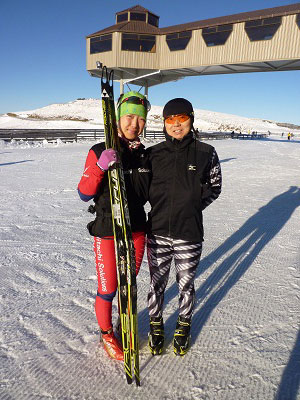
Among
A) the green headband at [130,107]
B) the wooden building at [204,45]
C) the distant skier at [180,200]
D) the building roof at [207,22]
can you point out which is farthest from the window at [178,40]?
the distant skier at [180,200]

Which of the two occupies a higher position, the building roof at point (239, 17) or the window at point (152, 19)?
the window at point (152, 19)

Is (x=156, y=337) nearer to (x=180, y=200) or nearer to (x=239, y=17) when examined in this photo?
(x=180, y=200)

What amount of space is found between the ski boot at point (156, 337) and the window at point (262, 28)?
65.3ft

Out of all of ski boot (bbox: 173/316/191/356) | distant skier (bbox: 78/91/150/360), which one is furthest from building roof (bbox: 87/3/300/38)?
ski boot (bbox: 173/316/191/356)

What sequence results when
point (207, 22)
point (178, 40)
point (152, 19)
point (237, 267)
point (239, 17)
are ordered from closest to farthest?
1. point (237, 267)
2. point (239, 17)
3. point (207, 22)
4. point (178, 40)
5. point (152, 19)

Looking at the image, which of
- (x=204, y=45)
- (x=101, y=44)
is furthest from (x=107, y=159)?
(x=101, y=44)

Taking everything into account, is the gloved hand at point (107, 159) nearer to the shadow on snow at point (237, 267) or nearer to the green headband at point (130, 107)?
the green headband at point (130, 107)

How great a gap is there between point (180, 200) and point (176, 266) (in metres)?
0.59

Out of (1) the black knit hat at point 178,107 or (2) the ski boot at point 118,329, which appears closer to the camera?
(1) the black knit hat at point 178,107

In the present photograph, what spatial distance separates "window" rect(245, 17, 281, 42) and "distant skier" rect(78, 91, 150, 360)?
1911cm

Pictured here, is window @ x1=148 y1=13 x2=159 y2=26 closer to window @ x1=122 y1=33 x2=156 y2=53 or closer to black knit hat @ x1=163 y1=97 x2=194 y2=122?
window @ x1=122 y1=33 x2=156 y2=53

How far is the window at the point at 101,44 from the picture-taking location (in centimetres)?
2131

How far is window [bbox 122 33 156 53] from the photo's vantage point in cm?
2084

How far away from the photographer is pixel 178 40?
20062 millimetres
